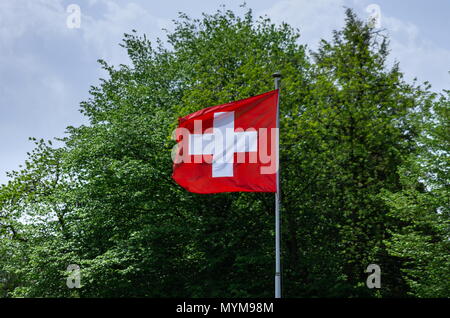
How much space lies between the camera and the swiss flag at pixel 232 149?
9000 millimetres

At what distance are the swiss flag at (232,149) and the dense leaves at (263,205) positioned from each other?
7.13 meters

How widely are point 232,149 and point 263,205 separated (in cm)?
874

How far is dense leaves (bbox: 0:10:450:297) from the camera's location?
1662 centimetres

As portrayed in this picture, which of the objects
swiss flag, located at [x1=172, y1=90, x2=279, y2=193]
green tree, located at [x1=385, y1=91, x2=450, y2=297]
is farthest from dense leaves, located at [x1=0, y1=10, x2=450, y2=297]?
swiss flag, located at [x1=172, y1=90, x2=279, y2=193]

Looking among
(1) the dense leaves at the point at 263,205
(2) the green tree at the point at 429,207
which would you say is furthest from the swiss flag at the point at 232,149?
(2) the green tree at the point at 429,207

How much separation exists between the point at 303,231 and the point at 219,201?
3914 millimetres

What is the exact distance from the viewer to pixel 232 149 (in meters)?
9.22

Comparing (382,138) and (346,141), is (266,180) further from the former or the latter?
(382,138)

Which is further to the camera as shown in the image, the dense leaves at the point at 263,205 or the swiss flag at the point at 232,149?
the dense leaves at the point at 263,205

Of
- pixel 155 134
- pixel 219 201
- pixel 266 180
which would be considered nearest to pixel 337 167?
pixel 219 201

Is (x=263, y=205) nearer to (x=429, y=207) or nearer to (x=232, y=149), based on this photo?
(x=429, y=207)

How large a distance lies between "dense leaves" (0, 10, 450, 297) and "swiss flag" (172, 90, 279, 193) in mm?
7134

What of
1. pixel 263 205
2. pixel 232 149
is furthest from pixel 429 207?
pixel 232 149

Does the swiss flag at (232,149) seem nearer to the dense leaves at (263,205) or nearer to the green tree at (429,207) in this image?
the dense leaves at (263,205)
